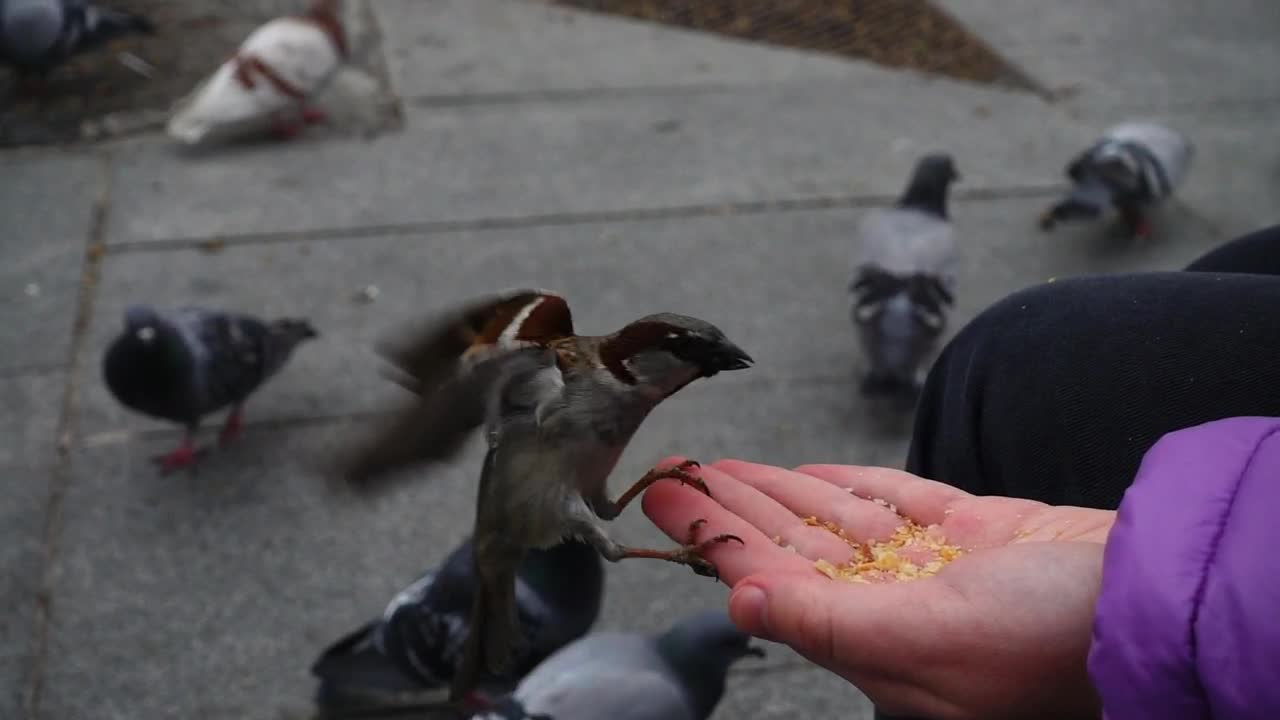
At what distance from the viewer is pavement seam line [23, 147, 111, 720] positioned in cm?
353

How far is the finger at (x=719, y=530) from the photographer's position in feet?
6.76

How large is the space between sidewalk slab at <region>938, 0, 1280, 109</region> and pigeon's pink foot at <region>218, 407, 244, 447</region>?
538 cm

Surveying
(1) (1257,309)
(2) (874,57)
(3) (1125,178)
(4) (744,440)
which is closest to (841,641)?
(1) (1257,309)

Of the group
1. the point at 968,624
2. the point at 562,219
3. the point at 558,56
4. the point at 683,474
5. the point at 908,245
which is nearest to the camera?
the point at 968,624

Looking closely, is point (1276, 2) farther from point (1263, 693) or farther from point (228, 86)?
point (1263, 693)

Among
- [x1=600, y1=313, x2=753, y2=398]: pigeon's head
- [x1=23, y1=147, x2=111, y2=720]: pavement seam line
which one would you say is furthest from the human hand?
[x1=23, y1=147, x2=111, y2=720]: pavement seam line

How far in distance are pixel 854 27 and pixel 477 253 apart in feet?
12.7

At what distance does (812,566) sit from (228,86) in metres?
5.44

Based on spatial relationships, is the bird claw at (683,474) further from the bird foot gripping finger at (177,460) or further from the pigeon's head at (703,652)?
the bird foot gripping finger at (177,460)

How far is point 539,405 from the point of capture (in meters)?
2.27

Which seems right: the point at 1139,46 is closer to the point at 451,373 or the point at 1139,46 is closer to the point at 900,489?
the point at 900,489

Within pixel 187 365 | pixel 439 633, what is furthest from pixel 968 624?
pixel 187 365

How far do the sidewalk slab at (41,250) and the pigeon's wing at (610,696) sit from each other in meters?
3.00

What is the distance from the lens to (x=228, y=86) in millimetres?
6523
